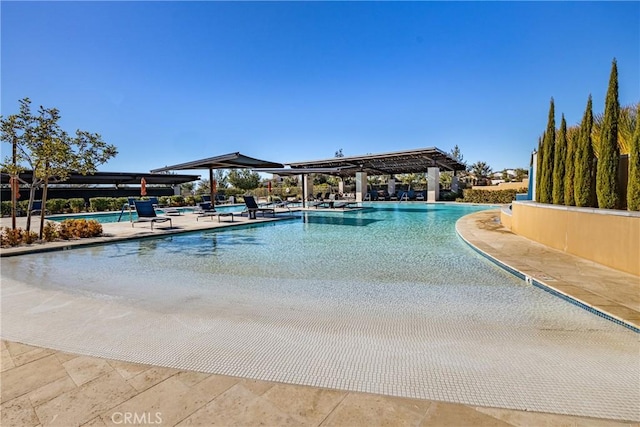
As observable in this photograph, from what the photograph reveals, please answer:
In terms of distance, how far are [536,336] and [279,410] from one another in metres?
2.52

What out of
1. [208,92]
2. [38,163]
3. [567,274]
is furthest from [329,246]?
[208,92]

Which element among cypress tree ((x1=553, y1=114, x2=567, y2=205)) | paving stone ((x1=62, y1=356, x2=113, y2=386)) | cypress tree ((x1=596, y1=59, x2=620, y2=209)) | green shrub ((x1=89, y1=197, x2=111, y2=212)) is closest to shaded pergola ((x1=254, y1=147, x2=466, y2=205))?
green shrub ((x1=89, y1=197, x2=111, y2=212))

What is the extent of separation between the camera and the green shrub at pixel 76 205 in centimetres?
1778

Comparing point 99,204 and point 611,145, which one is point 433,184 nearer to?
point 611,145

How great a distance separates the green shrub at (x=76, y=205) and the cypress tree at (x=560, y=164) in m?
22.5

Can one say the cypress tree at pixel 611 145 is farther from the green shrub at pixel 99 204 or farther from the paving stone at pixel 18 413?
the green shrub at pixel 99 204

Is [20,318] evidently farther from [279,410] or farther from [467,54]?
[467,54]

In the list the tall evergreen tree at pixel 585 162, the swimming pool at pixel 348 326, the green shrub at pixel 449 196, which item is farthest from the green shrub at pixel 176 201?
the tall evergreen tree at pixel 585 162

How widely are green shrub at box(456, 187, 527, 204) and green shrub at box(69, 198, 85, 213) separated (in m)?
26.1

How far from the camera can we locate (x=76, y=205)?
59.0 ft

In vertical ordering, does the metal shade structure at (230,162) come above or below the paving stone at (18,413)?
above

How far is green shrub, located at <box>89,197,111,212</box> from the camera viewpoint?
719 inches

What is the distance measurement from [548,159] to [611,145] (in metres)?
2.79

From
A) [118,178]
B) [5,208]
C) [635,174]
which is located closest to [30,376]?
[635,174]
